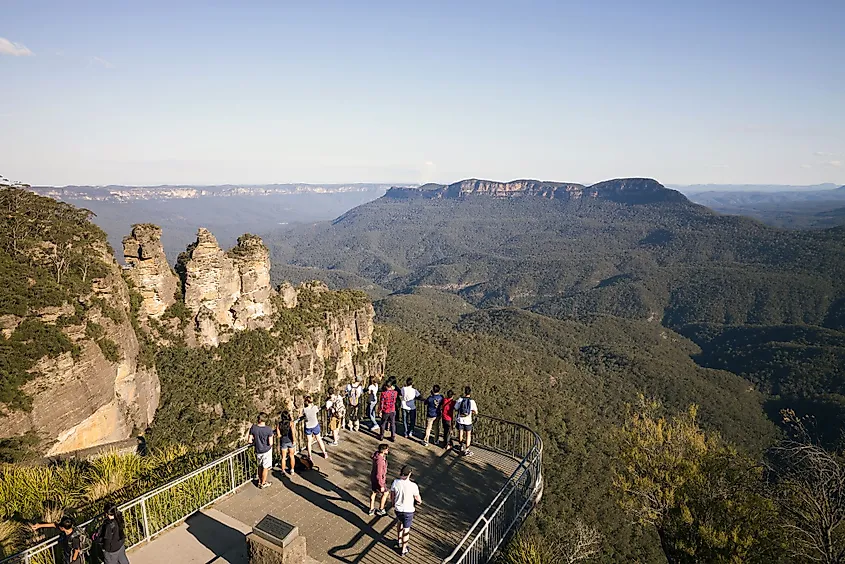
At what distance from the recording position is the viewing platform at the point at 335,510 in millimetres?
10320

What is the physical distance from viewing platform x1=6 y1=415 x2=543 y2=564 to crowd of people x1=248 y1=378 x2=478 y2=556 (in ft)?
1.29

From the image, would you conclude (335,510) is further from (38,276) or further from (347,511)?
(38,276)

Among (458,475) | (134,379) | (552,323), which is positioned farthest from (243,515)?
(552,323)

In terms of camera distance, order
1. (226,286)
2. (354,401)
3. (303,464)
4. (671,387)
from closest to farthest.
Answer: (303,464)
(354,401)
(226,286)
(671,387)

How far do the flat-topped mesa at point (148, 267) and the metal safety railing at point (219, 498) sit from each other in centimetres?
2591

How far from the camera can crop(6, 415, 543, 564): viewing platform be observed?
10.3 metres

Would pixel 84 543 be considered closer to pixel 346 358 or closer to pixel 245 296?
pixel 245 296

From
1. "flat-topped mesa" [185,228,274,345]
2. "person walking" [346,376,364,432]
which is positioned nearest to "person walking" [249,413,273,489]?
"person walking" [346,376,364,432]

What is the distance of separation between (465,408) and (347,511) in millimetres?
4696

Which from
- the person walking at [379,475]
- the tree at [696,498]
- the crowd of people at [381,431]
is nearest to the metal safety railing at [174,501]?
the crowd of people at [381,431]

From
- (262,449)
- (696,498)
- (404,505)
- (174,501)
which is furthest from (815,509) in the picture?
(174,501)

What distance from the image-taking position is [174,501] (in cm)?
1138

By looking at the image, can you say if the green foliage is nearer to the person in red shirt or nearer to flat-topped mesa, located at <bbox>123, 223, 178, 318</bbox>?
flat-topped mesa, located at <bbox>123, 223, 178, 318</bbox>

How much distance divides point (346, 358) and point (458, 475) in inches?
1677
